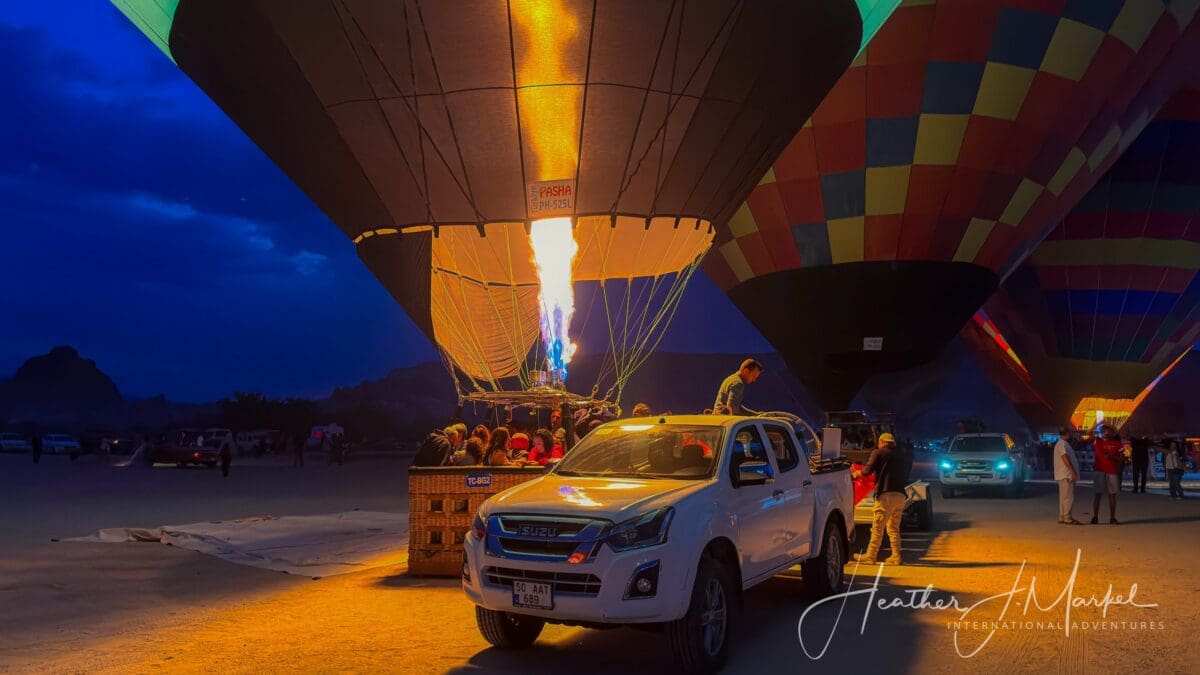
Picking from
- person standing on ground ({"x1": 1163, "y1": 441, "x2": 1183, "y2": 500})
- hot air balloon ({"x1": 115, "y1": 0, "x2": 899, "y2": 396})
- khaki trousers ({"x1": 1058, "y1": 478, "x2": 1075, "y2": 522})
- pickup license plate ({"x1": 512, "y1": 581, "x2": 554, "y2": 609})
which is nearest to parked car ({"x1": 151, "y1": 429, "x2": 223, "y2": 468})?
hot air balloon ({"x1": 115, "y1": 0, "x2": 899, "y2": 396})

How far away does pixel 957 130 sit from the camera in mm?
20078

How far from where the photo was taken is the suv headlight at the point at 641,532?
18.9 feet

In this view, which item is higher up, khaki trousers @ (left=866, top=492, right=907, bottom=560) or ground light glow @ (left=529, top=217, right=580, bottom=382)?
ground light glow @ (left=529, top=217, right=580, bottom=382)

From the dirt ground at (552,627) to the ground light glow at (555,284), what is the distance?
476 centimetres

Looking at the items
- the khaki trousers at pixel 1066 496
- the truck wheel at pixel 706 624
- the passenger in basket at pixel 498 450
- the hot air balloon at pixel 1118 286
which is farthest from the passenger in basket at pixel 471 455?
the hot air balloon at pixel 1118 286

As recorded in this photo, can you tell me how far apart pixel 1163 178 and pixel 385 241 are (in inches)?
1074

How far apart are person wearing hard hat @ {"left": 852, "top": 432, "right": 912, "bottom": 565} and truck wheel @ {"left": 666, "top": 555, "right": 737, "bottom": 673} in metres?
4.95

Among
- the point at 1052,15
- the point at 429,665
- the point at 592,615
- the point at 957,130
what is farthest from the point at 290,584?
the point at 1052,15

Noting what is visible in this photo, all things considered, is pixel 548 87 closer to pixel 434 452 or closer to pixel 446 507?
pixel 434 452

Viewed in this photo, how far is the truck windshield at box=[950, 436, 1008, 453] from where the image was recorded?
22.9 m

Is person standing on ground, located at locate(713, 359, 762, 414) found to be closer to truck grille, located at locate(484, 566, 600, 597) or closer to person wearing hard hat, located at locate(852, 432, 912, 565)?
person wearing hard hat, located at locate(852, 432, 912, 565)

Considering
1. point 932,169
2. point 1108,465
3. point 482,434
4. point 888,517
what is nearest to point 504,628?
point 482,434

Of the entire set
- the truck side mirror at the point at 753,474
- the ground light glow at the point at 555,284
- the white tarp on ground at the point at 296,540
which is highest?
the ground light glow at the point at 555,284

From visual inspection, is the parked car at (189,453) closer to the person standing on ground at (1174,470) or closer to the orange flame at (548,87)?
the orange flame at (548,87)
